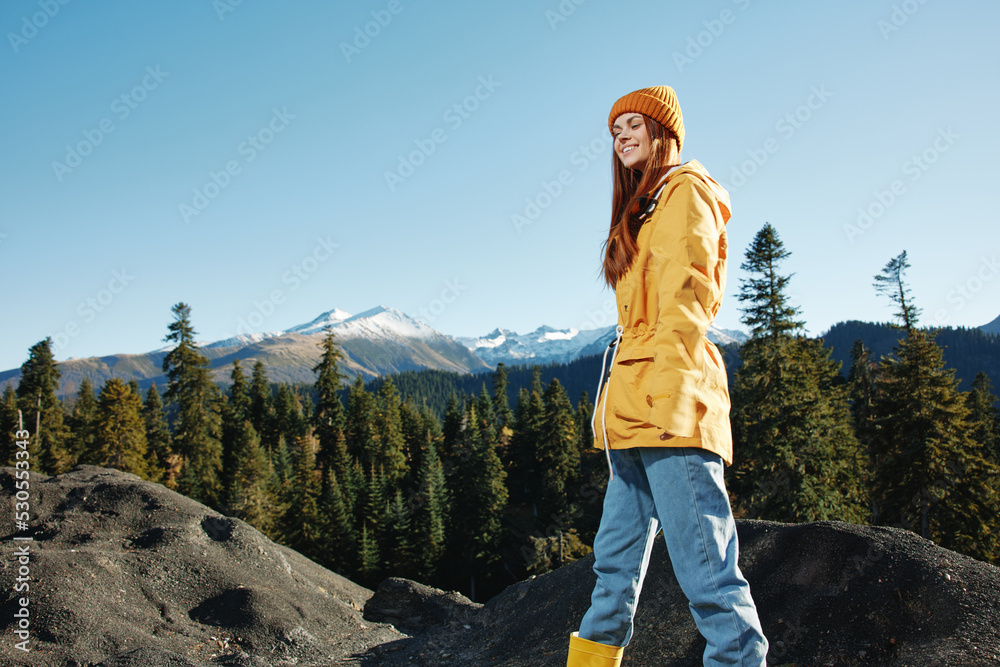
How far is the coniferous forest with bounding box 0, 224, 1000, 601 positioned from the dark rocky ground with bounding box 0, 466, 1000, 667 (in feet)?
47.1

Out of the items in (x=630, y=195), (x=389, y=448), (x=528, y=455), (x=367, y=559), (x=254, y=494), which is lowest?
(x=367, y=559)

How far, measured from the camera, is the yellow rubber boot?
2656 millimetres

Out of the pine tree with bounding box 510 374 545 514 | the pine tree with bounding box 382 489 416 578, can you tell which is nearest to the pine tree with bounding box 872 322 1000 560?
the pine tree with bounding box 382 489 416 578

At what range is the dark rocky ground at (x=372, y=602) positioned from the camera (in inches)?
217

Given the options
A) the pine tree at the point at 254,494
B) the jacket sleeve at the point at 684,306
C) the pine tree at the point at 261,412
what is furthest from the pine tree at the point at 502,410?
the jacket sleeve at the point at 684,306

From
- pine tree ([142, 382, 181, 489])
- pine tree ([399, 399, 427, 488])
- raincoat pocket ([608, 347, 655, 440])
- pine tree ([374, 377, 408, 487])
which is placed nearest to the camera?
raincoat pocket ([608, 347, 655, 440])

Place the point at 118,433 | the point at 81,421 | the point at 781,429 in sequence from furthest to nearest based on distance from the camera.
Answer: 1. the point at 81,421
2. the point at 118,433
3. the point at 781,429

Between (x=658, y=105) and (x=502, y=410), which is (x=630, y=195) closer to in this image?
(x=658, y=105)

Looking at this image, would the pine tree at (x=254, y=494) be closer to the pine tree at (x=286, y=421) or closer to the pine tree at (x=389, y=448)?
the pine tree at (x=389, y=448)

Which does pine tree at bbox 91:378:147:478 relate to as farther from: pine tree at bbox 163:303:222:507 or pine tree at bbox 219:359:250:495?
pine tree at bbox 219:359:250:495

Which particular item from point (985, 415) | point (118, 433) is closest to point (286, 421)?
point (118, 433)

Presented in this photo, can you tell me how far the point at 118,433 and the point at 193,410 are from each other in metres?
4.45

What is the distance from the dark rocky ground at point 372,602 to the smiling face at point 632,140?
487cm

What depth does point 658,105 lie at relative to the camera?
116 inches
